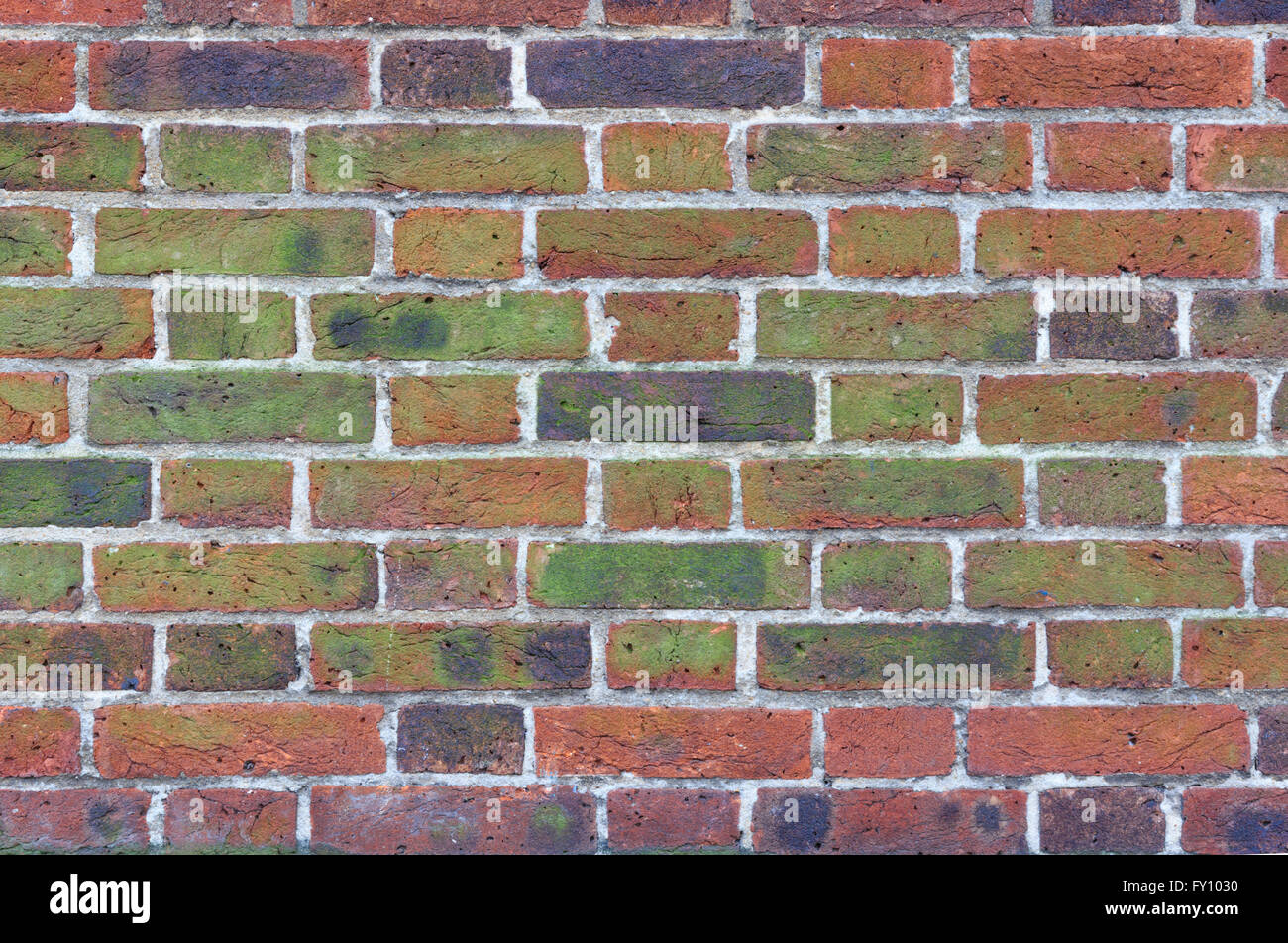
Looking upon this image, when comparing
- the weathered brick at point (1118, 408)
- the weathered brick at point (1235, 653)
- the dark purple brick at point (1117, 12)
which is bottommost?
the weathered brick at point (1235, 653)

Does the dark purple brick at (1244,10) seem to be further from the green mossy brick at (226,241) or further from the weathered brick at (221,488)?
the weathered brick at (221,488)

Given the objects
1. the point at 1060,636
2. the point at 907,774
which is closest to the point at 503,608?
the point at 907,774

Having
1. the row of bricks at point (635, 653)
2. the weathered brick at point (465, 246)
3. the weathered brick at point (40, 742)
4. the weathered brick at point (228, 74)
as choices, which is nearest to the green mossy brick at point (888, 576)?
the row of bricks at point (635, 653)

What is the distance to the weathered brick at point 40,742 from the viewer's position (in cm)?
99

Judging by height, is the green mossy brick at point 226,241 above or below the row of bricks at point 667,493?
above

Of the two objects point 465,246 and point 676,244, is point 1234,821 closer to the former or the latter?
point 676,244

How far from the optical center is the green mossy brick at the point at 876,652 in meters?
0.99

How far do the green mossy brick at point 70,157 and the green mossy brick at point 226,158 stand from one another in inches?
1.5

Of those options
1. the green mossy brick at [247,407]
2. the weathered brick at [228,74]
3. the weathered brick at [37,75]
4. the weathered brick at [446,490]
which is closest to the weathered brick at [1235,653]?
the weathered brick at [446,490]

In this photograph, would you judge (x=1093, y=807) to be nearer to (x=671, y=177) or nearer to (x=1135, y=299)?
(x=1135, y=299)

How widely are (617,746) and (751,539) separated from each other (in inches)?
11.2

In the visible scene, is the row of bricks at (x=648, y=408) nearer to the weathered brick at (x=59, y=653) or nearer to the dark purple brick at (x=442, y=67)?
the weathered brick at (x=59, y=653)

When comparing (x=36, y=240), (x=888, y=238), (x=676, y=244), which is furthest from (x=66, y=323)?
(x=888, y=238)

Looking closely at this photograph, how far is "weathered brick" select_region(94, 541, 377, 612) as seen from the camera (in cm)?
98
